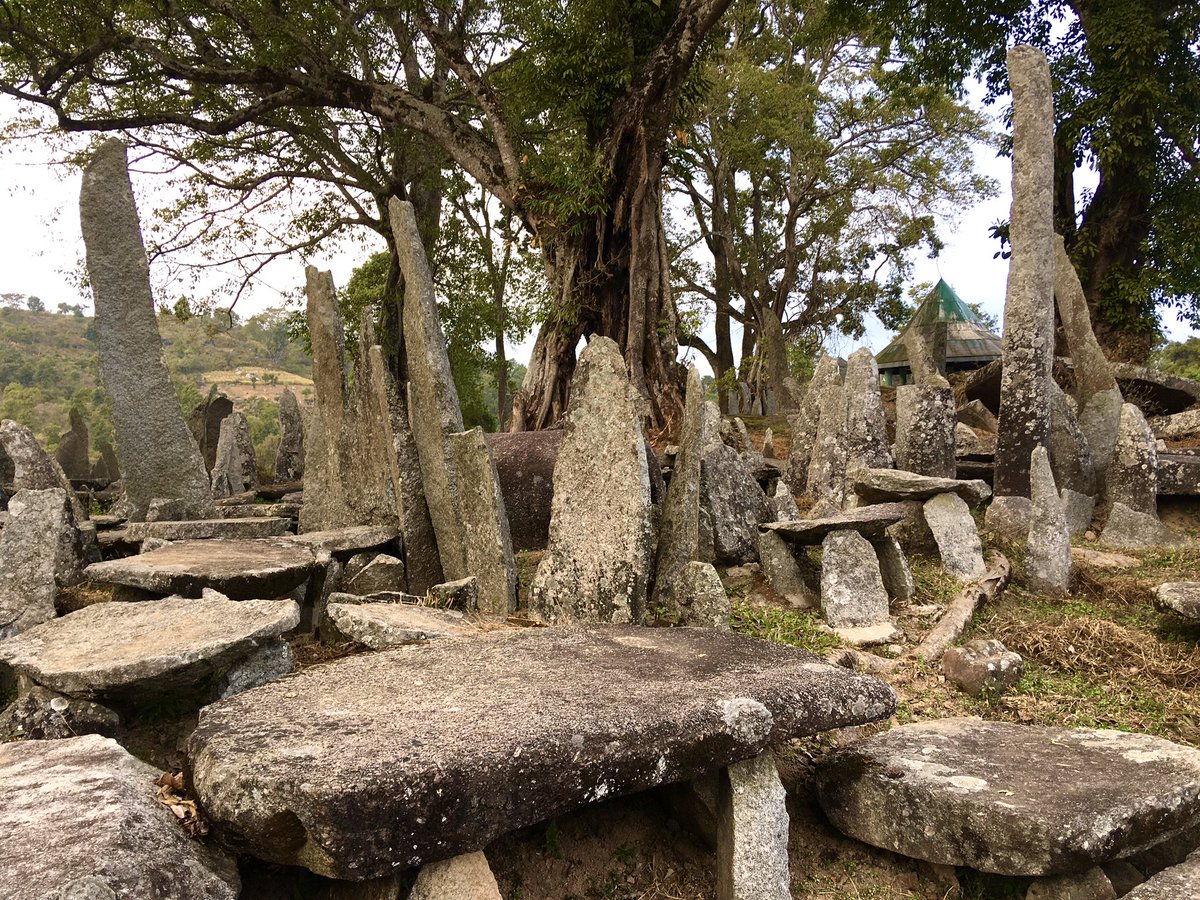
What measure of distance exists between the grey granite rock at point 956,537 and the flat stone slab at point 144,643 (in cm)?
448

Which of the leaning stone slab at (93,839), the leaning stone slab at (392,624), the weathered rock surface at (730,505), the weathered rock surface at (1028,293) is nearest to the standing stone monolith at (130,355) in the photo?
the leaning stone slab at (392,624)

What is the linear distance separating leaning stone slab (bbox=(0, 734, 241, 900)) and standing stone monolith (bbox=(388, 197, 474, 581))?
8.95 feet

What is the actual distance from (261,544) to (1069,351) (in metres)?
8.93

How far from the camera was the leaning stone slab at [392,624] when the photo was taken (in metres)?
3.94

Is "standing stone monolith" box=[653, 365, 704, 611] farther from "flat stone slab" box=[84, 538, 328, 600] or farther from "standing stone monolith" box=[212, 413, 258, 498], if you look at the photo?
"standing stone monolith" box=[212, 413, 258, 498]

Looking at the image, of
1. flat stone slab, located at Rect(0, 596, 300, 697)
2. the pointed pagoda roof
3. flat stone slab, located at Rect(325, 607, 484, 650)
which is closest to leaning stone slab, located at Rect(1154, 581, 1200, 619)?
flat stone slab, located at Rect(325, 607, 484, 650)

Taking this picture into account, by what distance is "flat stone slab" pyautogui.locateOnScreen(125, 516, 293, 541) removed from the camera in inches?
236

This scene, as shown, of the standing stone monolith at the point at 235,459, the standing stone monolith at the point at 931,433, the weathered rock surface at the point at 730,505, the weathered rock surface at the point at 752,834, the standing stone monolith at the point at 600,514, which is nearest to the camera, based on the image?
the weathered rock surface at the point at 752,834

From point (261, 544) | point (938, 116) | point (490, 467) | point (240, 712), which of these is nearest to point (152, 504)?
point (261, 544)

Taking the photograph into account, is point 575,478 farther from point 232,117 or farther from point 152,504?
point 232,117

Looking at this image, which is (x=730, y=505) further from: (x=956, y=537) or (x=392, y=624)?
(x=392, y=624)

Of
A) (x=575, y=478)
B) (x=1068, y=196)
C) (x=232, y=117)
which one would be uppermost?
(x=232, y=117)

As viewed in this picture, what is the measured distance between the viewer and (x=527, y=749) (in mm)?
2549

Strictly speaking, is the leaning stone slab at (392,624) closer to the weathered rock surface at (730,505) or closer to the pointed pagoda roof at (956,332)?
the weathered rock surface at (730,505)
